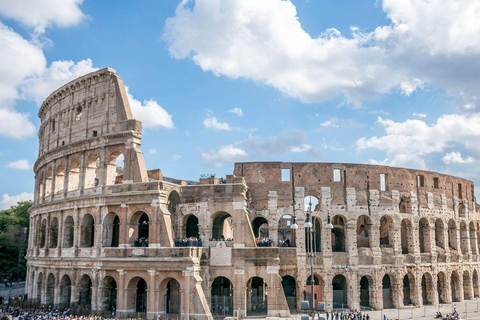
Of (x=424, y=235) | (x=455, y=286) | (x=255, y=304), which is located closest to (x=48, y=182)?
(x=255, y=304)

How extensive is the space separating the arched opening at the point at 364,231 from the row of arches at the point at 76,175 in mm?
19633

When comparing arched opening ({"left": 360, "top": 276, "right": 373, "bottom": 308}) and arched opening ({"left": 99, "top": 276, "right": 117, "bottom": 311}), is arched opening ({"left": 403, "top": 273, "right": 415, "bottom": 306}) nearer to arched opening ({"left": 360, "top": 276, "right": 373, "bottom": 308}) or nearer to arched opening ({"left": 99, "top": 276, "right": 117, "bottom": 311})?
arched opening ({"left": 360, "top": 276, "right": 373, "bottom": 308})

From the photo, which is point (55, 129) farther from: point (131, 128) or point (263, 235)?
point (263, 235)

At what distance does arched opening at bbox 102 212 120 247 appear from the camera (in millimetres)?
32438

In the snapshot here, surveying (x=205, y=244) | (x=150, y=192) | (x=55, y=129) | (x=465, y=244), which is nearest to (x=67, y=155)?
(x=55, y=129)

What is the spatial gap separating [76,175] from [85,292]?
30.5 ft

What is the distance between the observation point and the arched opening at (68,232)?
35.2 meters

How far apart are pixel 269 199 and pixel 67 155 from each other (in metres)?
16.7

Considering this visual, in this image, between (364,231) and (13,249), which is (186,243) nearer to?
(364,231)

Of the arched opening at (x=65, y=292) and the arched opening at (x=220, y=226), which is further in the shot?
the arched opening at (x=65, y=292)

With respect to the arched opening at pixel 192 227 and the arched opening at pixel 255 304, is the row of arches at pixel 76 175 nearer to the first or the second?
the arched opening at pixel 192 227

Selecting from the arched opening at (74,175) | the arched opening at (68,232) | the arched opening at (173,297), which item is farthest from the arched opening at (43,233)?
the arched opening at (173,297)

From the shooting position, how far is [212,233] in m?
33.7

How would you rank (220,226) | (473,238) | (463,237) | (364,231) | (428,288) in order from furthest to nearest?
1. (473,238)
2. (463,237)
3. (364,231)
4. (428,288)
5. (220,226)
